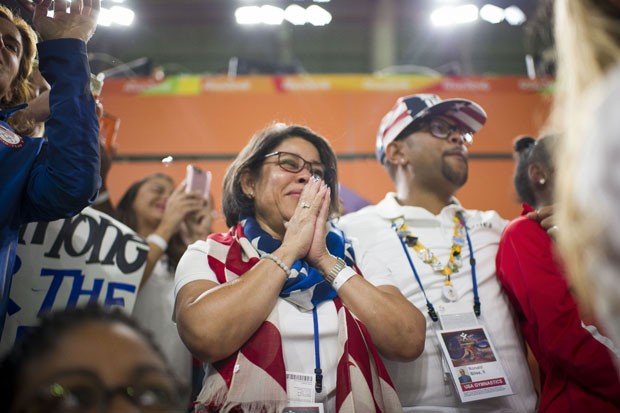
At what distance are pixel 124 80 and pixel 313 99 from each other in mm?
1649

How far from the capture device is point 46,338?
77 centimetres

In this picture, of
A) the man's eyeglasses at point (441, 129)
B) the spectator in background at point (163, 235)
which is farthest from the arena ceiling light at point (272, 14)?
the man's eyeglasses at point (441, 129)

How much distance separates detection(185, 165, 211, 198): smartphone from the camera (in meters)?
2.65

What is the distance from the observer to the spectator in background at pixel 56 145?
1388 millimetres

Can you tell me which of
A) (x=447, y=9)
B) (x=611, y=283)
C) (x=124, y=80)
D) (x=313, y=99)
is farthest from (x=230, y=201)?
(x=447, y=9)

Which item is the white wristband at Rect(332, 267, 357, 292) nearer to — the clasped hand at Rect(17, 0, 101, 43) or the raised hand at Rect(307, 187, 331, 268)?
the raised hand at Rect(307, 187, 331, 268)

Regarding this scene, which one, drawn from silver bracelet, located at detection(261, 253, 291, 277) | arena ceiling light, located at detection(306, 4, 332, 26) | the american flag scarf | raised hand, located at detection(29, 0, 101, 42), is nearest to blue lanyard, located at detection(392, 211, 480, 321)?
the american flag scarf

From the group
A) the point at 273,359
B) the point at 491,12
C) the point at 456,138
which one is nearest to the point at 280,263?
the point at 273,359

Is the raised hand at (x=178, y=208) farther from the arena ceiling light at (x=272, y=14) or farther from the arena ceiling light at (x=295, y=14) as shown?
the arena ceiling light at (x=295, y=14)

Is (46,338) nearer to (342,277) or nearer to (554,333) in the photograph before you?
(342,277)

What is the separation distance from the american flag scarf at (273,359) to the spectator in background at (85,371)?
23.3 inches

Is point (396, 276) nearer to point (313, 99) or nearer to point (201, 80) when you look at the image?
point (313, 99)

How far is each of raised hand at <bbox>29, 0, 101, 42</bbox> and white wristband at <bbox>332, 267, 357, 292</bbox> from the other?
1161 millimetres

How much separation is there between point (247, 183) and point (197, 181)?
2.44ft
